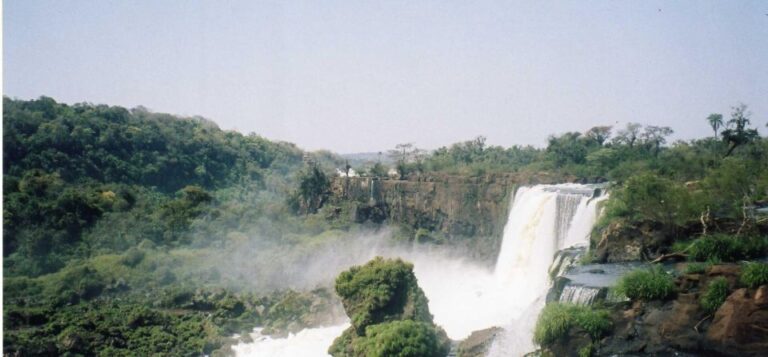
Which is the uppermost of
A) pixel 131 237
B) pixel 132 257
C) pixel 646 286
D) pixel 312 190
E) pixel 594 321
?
pixel 312 190

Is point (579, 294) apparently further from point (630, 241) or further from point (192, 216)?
point (192, 216)

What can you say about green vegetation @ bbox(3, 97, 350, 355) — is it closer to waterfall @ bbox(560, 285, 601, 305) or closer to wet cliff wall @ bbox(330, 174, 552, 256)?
wet cliff wall @ bbox(330, 174, 552, 256)

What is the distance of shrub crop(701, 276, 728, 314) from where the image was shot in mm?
9109

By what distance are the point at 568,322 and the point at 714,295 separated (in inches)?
90.2

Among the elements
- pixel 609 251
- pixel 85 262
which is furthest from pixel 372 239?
pixel 609 251

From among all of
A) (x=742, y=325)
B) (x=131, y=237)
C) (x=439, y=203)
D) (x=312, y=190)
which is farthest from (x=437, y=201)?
(x=742, y=325)

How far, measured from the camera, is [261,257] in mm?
31234

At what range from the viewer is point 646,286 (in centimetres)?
993

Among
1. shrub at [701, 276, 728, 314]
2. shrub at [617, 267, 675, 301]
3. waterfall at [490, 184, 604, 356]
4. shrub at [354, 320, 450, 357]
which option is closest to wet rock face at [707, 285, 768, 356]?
shrub at [701, 276, 728, 314]

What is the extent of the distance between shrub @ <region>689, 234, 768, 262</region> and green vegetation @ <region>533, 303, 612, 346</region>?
3.67 metres

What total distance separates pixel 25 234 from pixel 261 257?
11.7 meters

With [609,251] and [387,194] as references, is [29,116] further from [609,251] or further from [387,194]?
[609,251]

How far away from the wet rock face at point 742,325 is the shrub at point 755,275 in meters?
0.35

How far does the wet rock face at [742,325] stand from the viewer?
8344mm
